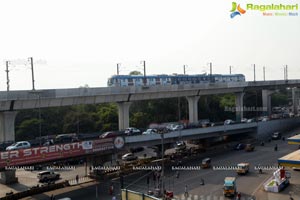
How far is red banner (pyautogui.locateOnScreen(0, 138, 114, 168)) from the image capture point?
106 ft

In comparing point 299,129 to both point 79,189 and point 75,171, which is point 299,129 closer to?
point 75,171

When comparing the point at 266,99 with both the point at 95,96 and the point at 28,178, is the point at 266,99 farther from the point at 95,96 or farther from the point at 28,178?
the point at 28,178

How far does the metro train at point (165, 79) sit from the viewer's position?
58125mm

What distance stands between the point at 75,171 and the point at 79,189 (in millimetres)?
12498

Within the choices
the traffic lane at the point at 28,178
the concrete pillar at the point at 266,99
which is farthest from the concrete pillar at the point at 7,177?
the concrete pillar at the point at 266,99

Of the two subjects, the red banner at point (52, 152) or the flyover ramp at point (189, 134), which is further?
the flyover ramp at point (189, 134)

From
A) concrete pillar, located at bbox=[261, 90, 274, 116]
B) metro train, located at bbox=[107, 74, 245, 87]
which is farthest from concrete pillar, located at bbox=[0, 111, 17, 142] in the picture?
concrete pillar, located at bbox=[261, 90, 274, 116]

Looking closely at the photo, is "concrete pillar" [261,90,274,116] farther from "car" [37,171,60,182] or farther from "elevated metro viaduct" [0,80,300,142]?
"car" [37,171,60,182]

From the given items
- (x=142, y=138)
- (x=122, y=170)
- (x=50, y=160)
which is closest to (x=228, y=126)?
(x=142, y=138)

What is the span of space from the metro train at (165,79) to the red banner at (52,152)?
60.9ft

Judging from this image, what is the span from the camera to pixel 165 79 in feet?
218

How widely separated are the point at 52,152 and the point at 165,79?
3514 centimetres

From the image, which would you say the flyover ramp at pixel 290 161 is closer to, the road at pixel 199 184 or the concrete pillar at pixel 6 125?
the road at pixel 199 184

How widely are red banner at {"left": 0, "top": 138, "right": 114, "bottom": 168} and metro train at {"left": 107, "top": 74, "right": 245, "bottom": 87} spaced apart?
18549mm
